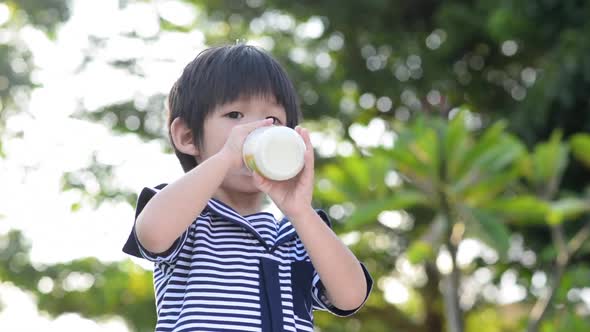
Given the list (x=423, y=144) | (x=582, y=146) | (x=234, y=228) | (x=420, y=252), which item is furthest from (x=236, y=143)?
(x=582, y=146)

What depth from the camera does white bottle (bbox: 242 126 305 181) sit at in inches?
59.6

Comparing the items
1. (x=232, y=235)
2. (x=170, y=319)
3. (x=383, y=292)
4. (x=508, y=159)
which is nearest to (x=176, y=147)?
(x=232, y=235)

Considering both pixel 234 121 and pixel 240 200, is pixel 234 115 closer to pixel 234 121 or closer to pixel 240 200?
pixel 234 121

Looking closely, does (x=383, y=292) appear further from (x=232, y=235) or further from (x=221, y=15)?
(x=232, y=235)

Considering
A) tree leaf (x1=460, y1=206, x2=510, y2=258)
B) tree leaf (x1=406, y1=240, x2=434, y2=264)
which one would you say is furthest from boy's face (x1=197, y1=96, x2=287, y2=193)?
tree leaf (x1=406, y1=240, x2=434, y2=264)

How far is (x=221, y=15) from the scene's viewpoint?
11070mm

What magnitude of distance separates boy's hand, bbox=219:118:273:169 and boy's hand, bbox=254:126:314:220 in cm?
6

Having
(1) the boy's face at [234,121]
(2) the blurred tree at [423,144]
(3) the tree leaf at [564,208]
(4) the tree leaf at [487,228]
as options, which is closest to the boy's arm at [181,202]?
(1) the boy's face at [234,121]

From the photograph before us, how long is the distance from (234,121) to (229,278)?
0.26 metres

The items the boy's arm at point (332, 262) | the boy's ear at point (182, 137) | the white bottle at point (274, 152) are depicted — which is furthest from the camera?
the boy's ear at point (182, 137)

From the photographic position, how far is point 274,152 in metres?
1.52

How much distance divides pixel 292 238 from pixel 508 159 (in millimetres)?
5203

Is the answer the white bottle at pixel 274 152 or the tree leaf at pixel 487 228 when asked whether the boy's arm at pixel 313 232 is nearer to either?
the white bottle at pixel 274 152

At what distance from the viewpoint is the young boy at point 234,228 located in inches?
61.4
